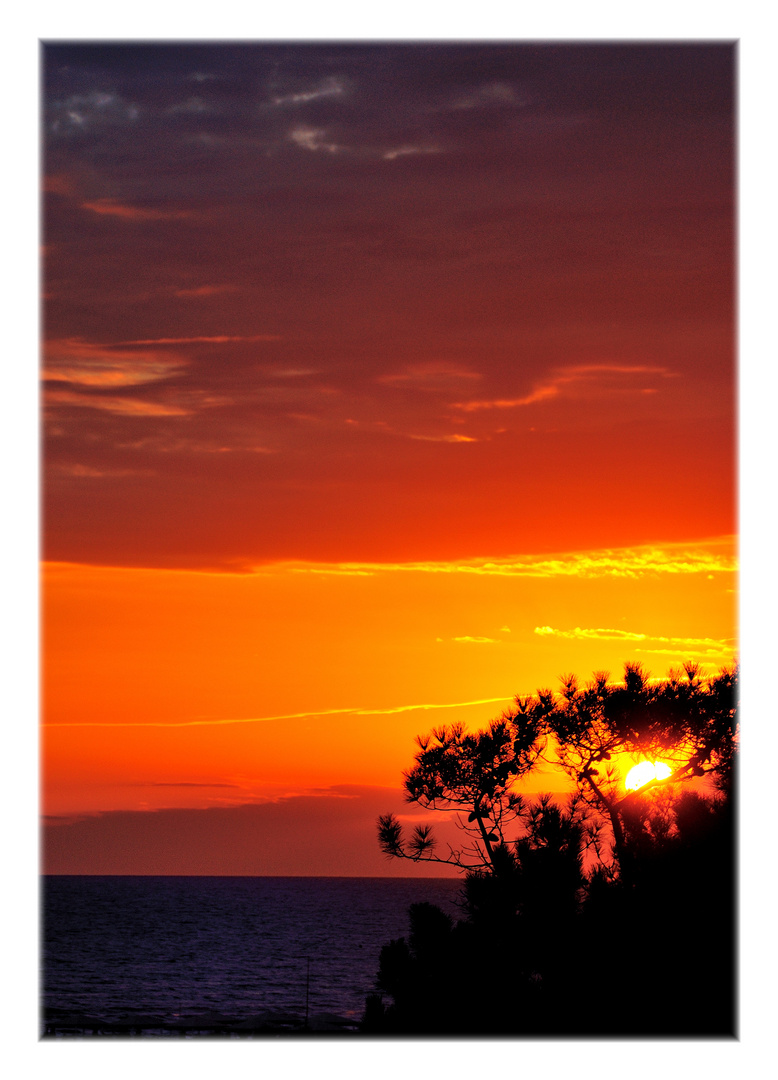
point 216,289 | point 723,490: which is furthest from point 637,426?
point 216,289

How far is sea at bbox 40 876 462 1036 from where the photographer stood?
1276 inches

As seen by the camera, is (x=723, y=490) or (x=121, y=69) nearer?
(x=121, y=69)

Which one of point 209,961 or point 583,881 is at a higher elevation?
point 583,881

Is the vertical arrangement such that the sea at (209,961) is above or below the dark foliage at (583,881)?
below

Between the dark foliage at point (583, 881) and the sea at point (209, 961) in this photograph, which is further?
the sea at point (209, 961)

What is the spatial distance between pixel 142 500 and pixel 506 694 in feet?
10.8

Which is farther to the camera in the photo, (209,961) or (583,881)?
(209,961)

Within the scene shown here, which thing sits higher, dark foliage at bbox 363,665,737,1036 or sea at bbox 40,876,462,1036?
dark foliage at bbox 363,665,737,1036

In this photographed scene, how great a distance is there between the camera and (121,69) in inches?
192

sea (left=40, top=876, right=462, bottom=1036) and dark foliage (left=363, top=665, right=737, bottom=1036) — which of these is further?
sea (left=40, top=876, right=462, bottom=1036)

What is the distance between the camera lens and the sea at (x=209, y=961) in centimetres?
3241

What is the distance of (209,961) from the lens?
51.7 metres
